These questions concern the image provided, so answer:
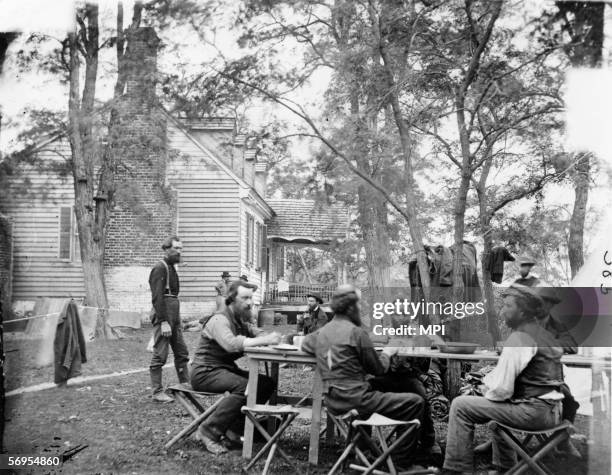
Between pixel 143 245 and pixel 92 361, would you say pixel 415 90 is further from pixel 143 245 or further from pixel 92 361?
pixel 92 361

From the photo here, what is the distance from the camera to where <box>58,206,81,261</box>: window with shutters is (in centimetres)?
873

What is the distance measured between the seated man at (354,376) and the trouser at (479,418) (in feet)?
0.80

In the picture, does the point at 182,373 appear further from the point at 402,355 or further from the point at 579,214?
the point at 579,214

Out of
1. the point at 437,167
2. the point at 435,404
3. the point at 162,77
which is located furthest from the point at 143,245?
the point at 435,404

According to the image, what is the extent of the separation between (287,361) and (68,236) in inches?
245

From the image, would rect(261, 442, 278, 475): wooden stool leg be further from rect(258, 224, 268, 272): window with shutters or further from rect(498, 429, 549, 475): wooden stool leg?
rect(258, 224, 268, 272): window with shutters

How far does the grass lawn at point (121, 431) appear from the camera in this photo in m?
3.86

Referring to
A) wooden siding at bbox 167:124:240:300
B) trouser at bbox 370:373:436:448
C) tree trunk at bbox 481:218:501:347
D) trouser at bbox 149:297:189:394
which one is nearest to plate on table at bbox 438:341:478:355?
trouser at bbox 370:373:436:448

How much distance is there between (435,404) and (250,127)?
3381 mm

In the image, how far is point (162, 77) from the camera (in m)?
6.48

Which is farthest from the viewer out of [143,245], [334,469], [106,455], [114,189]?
[114,189]

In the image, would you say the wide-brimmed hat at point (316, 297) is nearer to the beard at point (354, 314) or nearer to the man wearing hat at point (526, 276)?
the man wearing hat at point (526, 276)

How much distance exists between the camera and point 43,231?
8500 mm

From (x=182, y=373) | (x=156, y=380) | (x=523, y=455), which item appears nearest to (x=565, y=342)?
(x=523, y=455)
